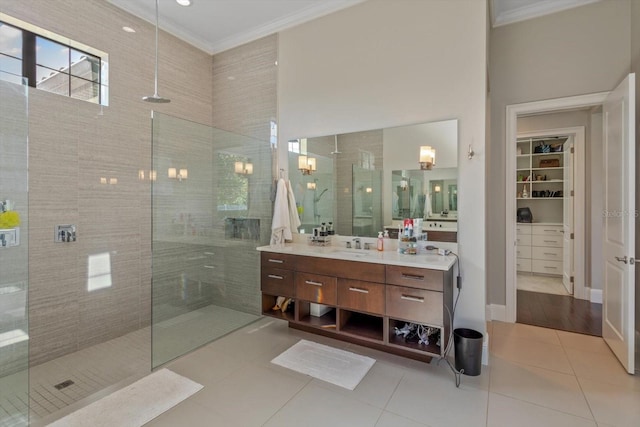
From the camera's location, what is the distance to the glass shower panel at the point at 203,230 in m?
2.67

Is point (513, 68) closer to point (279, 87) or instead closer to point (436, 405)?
point (279, 87)

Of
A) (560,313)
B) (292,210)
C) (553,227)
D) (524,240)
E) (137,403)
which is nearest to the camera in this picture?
(137,403)

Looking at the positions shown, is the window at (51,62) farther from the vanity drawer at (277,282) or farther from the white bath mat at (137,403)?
the white bath mat at (137,403)

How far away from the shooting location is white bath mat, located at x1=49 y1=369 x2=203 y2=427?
1.95 meters

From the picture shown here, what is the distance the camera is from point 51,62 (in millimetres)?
2793

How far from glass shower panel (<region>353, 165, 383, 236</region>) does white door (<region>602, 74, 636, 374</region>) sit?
1925mm

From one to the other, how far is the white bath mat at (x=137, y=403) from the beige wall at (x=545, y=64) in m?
3.31

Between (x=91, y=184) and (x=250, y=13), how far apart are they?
2462 millimetres

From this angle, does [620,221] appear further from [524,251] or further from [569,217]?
[524,251]

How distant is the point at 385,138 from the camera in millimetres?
3061

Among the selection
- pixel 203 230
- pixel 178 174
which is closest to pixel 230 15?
pixel 178 174

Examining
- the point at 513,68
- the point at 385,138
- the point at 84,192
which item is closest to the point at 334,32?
the point at 385,138

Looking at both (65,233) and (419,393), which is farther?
(65,233)

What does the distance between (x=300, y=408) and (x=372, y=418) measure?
1.56ft
